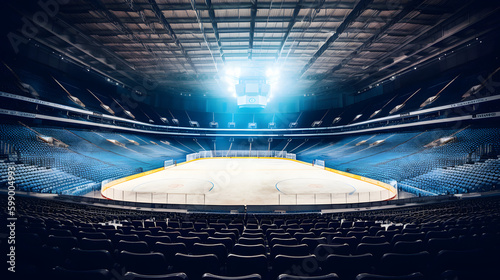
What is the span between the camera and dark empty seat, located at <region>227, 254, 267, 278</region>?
2.72 metres

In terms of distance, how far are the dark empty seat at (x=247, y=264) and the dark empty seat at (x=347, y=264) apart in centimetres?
90

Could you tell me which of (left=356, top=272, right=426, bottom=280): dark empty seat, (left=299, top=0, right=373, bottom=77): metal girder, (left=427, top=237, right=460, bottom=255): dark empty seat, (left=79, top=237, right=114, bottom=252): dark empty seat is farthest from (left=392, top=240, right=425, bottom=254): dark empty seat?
(left=299, top=0, right=373, bottom=77): metal girder

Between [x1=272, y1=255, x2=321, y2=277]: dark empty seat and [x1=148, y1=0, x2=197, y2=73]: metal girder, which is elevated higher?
[x1=148, y1=0, x2=197, y2=73]: metal girder

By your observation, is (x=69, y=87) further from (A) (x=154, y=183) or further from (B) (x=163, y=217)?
(B) (x=163, y=217)

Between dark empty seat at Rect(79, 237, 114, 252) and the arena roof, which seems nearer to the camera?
dark empty seat at Rect(79, 237, 114, 252)

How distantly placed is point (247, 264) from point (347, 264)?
138 centimetres

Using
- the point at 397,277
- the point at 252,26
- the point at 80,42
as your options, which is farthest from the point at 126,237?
the point at 80,42

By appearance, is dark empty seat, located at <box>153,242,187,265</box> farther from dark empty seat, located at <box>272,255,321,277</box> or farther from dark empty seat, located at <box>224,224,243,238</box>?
dark empty seat, located at <box>224,224,243,238</box>

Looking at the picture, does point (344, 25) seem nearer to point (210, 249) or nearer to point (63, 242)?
point (210, 249)

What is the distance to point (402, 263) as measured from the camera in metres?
2.60

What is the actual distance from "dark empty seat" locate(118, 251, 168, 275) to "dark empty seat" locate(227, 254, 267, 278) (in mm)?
1024

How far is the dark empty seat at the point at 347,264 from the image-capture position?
8.53ft

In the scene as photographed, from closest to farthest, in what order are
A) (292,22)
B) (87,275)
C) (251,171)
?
(87,275)
(292,22)
(251,171)

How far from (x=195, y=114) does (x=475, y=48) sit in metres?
49.2
